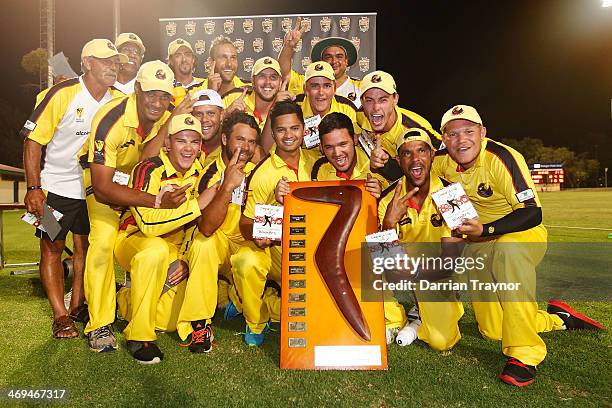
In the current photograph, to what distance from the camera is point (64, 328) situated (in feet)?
16.7

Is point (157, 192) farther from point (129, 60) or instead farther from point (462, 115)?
point (462, 115)

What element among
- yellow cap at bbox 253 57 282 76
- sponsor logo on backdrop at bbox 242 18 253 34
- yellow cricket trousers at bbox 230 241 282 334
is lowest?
yellow cricket trousers at bbox 230 241 282 334

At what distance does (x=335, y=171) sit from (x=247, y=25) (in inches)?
219

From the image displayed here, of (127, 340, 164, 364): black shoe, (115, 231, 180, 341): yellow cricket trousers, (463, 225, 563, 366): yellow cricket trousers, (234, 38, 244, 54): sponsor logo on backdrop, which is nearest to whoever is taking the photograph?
(463, 225, 563, 366): yellow cricket trousers

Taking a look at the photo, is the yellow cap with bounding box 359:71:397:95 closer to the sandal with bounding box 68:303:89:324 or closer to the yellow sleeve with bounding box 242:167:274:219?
the yellow sleeve with bounding box 242:167:274:219

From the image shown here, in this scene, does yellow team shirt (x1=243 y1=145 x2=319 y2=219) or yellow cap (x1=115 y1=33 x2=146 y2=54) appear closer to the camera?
yellow team shirt (x1=243 y1=145 x2=319 y2=219)

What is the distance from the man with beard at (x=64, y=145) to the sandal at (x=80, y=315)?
0.02m

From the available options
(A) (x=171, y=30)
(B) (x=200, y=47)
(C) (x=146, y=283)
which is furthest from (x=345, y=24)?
(C) (x=146, y=283)

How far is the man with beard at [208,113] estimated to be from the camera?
5.60m

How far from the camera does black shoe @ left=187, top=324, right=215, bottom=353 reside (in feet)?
15.0

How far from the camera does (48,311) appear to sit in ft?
20.5

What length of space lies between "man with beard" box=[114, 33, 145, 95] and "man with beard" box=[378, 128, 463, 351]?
373 cm

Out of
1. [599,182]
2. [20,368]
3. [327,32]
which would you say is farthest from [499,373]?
[599,182]

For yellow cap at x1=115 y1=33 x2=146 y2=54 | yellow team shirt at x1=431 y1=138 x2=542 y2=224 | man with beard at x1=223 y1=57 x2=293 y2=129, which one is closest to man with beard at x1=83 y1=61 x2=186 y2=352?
man with beard at x1=223 y1=57 x2=293 y2=129
